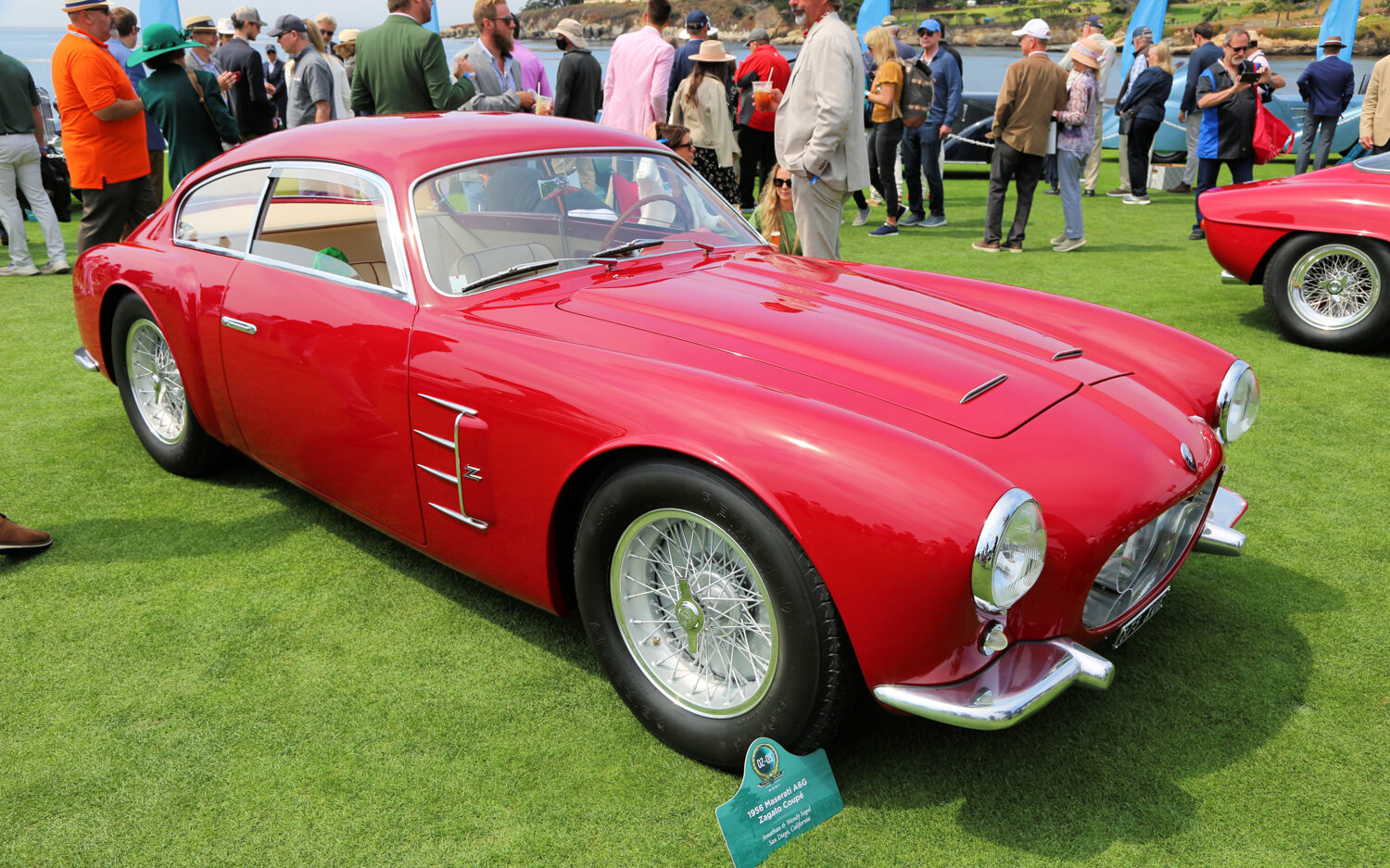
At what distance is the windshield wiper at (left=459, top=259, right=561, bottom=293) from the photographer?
116 inches

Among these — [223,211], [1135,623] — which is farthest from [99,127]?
[1135,623]

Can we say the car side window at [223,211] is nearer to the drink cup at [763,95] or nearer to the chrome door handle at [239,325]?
the chrome door handle at [239,325]

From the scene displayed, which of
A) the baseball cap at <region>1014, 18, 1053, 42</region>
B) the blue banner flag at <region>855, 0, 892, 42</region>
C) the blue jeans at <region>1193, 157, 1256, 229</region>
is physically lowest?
the blue jeans at <region>1193, 157, 1256, 229</region>

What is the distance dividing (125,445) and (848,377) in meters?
3.61

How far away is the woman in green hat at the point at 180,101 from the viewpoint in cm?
697

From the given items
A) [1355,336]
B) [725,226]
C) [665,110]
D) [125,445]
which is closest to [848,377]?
[725,226]

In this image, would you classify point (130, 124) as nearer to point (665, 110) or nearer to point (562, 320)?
point (665, 110)

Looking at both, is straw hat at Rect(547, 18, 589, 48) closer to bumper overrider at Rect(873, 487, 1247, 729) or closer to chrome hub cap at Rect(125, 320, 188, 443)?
chrome hub cap at Rect(125, 320, 188, 443)

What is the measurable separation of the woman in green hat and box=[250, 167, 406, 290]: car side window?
4377 millimetres

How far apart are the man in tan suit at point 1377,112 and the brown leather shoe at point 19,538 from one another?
10.9 meters

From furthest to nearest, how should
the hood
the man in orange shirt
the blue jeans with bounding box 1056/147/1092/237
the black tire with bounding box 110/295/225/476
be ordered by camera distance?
1. the blue jeans with bounding box 1056/147/1092/237
2. the man in orange shirt
3. the black tire with bounding box 110/295/225/476
4. the hood

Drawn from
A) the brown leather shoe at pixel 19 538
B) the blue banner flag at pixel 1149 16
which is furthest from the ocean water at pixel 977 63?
the brown leather shoe at pixel 19 538

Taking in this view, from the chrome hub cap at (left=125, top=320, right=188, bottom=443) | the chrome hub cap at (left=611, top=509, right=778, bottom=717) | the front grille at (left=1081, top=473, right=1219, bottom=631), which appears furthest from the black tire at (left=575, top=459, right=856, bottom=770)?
the chrome hub cap at (left=125, top=320, right=188, bottom=443)

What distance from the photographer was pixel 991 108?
44.9 ft
